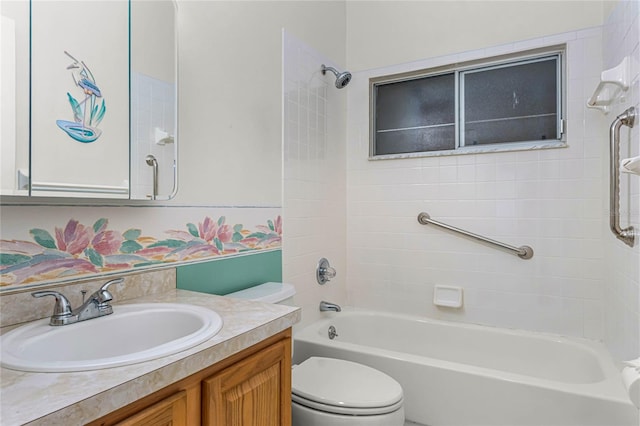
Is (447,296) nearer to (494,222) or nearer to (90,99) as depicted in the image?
(494,222)

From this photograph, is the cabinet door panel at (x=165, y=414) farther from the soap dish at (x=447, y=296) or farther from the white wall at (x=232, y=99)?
the soap dish at (x=447, y=296)

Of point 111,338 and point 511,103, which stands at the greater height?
point 511,103

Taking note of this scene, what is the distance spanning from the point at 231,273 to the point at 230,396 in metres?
0.82

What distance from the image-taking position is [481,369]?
5.57 ft

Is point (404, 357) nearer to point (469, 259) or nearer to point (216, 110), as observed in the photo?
point (469, 259)

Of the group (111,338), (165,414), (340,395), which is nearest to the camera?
(165,414)

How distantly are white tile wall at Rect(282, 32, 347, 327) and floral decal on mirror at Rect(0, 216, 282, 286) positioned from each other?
52 cm

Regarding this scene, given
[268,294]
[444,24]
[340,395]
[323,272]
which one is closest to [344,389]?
[340,395]

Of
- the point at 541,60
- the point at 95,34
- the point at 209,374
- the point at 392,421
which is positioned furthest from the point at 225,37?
the point at 541,60

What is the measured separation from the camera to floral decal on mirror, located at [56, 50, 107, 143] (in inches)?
41.8

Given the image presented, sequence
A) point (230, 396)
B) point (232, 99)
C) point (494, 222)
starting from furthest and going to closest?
point (494, 222), point (232, 99), point (230, 396)

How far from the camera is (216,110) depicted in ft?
5.22

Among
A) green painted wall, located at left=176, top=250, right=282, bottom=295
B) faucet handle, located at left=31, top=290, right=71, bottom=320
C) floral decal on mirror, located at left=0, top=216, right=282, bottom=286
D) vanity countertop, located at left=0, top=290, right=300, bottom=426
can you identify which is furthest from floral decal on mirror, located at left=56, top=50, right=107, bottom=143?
vanity countertop, located at left=0, top=290, right=300, bottom=426

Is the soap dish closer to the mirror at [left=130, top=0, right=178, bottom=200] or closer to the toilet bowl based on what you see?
the toilet bowl
